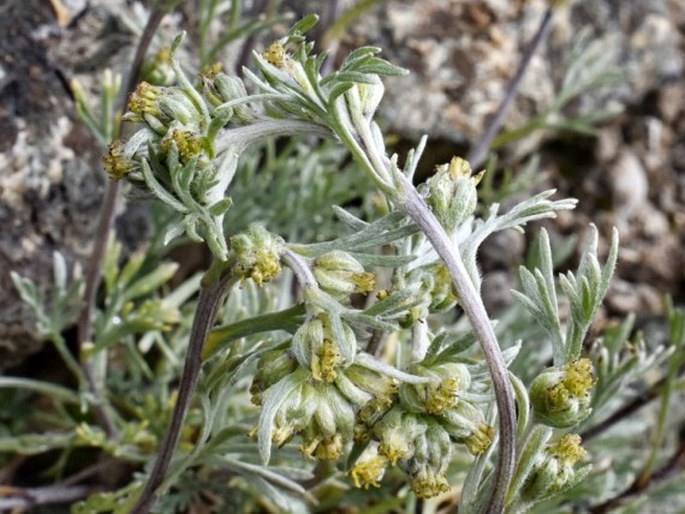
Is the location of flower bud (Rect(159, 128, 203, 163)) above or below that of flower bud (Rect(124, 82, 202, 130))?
below

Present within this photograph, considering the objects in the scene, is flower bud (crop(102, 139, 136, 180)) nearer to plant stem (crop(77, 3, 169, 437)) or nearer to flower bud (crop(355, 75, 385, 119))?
flower bud (crop(355, 75, 385, 119))

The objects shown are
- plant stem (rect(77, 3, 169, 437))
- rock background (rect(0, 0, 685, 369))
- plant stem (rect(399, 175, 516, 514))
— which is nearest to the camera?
plant stem (rect(399, 175, 516, 514))

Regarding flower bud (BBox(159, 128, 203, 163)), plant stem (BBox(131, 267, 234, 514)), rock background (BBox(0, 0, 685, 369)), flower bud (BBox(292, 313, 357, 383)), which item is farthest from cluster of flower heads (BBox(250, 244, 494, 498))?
rock background (BBox(0, 0, 685, 369))

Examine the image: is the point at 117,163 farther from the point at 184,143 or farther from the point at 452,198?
the point at 452,198

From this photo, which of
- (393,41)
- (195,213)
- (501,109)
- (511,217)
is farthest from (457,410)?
(393,41)

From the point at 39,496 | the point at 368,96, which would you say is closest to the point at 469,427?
the point at 368,96


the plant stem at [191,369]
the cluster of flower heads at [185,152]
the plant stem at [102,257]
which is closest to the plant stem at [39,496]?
the plant stem at [102,257]

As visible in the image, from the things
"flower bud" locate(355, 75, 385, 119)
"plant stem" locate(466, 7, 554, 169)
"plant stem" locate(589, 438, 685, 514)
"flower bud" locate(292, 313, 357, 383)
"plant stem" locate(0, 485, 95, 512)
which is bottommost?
"plant stem" locate(0, 485, 95, 512)
